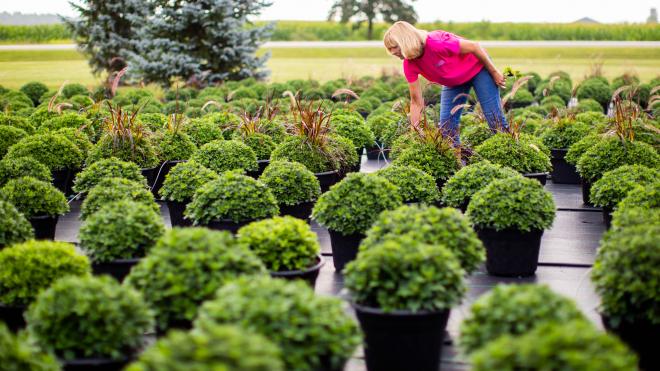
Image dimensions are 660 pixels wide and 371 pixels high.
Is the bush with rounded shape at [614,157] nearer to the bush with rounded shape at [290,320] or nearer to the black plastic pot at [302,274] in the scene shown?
the black plastic pot at [302,274]

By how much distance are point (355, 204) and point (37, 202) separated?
2.09 metres

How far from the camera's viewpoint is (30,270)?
200 cm

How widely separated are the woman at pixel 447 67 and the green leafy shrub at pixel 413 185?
3.01 feet

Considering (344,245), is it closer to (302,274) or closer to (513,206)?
(302,274)

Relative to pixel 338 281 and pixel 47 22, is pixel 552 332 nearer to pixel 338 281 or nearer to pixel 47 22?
pixel 338 281

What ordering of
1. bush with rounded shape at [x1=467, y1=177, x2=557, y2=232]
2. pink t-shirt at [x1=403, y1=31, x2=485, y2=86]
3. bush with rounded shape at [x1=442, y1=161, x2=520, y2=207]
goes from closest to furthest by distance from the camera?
1. bush with rounded shape at [x1=467, y1=177, x2=557, y2=232]
2. bush with rounded shape at [x1=442, y1=161, x2=520, y2=207]
3. pink t-shirt at [x1=403, y1=31, x2=485, y2=86]

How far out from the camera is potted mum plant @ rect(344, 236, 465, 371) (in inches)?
69.0

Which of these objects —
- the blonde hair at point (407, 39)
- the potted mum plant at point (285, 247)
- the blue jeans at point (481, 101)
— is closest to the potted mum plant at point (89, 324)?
the potted mum plant at point (285, 247)

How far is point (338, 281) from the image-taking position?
8.99 feet

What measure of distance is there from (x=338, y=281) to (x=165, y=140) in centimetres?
Result: 280

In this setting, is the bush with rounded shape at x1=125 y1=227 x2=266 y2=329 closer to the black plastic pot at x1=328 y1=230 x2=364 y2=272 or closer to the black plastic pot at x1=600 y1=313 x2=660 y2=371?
the black plastic pot at x1=328 y1=230 x2=364 y2=272

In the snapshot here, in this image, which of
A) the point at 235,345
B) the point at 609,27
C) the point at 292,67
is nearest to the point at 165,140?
the point at 235,345

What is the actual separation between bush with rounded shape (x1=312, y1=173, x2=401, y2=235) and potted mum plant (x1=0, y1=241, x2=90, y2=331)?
128 cm

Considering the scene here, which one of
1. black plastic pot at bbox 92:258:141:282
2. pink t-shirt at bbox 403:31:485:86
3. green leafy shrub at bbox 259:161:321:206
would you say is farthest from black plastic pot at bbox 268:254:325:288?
pink t-shirt at bbox 403:31:485:86
